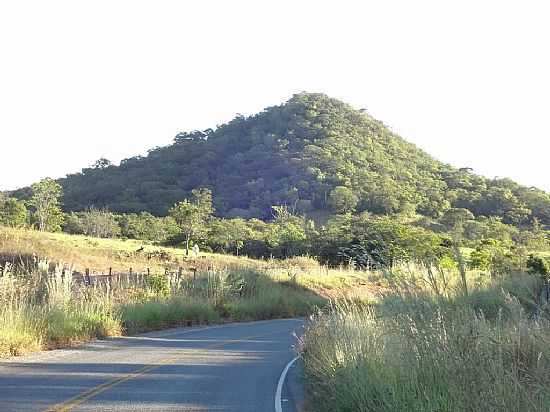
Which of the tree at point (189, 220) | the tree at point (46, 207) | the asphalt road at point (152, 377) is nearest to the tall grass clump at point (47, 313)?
the asphalt road at point (152, 377)

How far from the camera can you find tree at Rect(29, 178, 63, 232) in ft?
257

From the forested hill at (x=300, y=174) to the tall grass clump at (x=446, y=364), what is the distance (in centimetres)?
8265

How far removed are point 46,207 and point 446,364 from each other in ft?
253

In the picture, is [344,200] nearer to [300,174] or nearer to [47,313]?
[300,174]

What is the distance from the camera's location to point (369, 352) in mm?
9898

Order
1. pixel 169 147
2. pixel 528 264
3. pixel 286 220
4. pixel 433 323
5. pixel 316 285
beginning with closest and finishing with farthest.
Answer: pixel 433 323
pixel 528 264
pixel 316 285
pixel 286 220
pixel 169 147

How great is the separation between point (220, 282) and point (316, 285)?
13.9 meters

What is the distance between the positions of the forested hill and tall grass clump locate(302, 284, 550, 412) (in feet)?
271

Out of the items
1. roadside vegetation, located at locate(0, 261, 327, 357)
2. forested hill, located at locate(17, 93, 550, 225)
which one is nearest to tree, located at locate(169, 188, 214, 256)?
forested hill, located at locate(17, 93, 550, 225)

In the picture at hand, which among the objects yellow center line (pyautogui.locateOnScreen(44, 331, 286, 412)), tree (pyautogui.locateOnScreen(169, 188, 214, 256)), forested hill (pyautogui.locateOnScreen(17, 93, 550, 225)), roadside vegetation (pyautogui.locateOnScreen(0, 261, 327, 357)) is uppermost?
forested hill (pyautogui.locateOnScreen(17, 93, 550, 225))

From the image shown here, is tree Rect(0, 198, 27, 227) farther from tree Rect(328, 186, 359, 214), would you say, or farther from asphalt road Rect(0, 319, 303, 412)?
asphalt road Rect(0, 319, 303, 412)

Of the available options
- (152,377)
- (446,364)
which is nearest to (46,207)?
(152,377)

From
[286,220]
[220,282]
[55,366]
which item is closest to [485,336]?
[55,366]

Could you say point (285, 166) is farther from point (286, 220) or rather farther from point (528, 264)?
point (528, 264)
